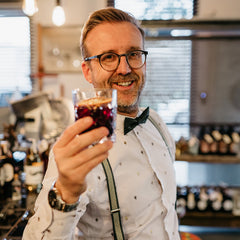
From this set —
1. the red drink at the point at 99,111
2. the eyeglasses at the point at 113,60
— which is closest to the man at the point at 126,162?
the eyeglasses at the point at 113,60

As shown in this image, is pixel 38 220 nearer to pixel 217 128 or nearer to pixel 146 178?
pixel 146 178

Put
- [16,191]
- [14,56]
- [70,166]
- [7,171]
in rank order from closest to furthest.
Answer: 1. [70,166]
2. [16,191]
3. [7,171]
4. [14,56]

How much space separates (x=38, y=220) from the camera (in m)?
0.87

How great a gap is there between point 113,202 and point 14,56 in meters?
3.27

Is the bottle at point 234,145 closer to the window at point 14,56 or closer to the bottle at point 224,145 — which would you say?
the bottle at point 224,145

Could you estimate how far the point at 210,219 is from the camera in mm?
3105

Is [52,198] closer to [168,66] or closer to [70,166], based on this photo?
[70,166]

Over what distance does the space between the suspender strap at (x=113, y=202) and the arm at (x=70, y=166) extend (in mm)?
218

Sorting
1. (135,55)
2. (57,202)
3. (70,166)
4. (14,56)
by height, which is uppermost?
(14,56)

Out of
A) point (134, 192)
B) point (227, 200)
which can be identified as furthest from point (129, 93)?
point (227, 200)

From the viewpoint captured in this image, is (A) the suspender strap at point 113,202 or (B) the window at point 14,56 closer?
(A) the suspender strap at point 113,202

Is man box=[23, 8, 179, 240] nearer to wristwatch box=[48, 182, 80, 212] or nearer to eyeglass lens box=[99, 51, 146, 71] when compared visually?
eyeglass lens box=[99, 51, 146, 71]

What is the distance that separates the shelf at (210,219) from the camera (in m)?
3.01

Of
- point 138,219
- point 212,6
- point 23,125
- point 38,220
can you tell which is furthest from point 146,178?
point 212,6
